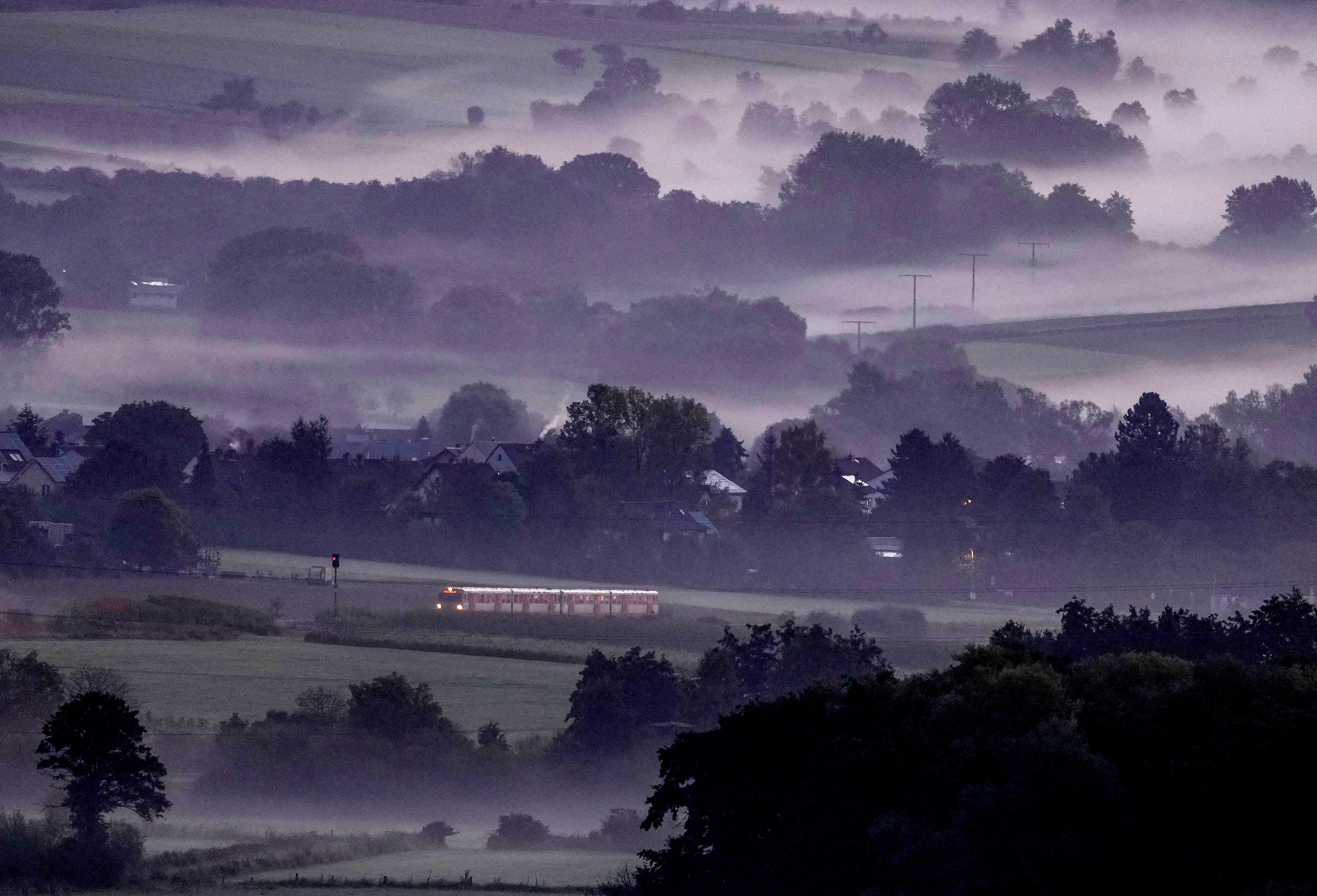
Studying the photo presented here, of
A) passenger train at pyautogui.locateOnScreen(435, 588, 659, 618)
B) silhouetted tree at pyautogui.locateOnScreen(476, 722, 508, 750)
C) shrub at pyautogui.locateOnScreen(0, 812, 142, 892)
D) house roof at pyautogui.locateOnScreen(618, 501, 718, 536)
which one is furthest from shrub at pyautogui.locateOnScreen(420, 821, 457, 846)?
house roof at pyautogui.locateOnScreen(618, 501, 718, 536)

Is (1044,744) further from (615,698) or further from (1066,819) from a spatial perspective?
(615,698)

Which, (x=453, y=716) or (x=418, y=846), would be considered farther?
(x=453, y=716)

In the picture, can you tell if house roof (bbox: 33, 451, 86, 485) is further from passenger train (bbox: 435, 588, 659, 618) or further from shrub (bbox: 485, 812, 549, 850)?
shrub (bbox: 485, 812, 549, 850)

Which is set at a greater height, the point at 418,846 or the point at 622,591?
the point at 622,591

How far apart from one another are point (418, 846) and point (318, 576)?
60.1 m

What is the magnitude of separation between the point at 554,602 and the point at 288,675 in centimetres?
3790

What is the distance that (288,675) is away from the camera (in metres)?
120

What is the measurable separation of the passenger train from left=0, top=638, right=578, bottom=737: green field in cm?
1796

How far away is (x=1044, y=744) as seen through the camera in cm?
6191

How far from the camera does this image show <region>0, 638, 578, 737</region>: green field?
370ft

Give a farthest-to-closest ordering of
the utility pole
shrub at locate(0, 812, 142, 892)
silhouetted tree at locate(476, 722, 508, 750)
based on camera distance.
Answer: the utility pole < silhouetted tree at locate(476, 722, 508, 750) < shrub at locate(0, 812, 142, 892)

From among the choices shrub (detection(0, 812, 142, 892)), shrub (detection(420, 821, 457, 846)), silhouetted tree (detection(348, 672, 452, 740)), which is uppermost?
silhouetted tree (detection(348, 672, 452, 740))

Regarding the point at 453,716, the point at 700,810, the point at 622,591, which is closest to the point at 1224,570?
the point at 622,591

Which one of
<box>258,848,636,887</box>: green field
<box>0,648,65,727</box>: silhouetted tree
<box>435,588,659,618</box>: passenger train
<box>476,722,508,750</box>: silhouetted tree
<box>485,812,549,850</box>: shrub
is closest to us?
<box>258,848,636,887</box>: green field
